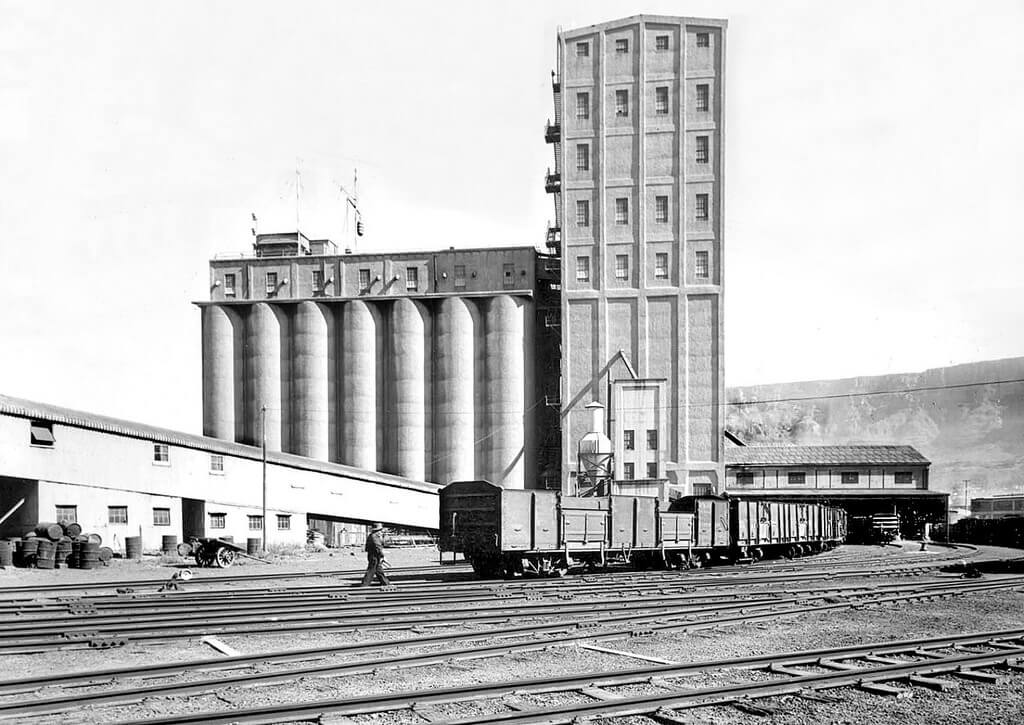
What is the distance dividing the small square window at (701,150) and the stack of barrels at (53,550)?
4533 cm

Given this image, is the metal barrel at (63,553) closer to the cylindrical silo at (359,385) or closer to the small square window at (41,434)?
the small square window at (41,434)

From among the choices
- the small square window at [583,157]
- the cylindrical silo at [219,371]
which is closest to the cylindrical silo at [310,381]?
the cylindrical silo at [219,371]

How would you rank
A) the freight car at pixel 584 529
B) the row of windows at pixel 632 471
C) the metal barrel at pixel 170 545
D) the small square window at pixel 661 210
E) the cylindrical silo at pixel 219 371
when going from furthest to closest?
1. the cylindrical silo at pixel 219 371
2. the small square window at pixel 661 210
3. the row of windows at pixel 632 471
4. the metal barrel at pixel 170 545
5. the freight car at pixel 584 529

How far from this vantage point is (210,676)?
10602 mm

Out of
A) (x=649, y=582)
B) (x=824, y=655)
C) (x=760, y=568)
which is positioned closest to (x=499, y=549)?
(x=649, y=582)

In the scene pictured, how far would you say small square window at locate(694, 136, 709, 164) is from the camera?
62906 mm

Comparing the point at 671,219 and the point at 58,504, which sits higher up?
the point at 671,219

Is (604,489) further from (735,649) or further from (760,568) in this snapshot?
(735,649)

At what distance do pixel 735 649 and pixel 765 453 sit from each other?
55.0 meters

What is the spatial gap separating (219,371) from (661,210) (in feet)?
111

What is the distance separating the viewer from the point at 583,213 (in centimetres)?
6347

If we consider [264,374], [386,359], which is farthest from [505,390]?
[264,374]

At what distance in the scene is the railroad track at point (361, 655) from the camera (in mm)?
9398

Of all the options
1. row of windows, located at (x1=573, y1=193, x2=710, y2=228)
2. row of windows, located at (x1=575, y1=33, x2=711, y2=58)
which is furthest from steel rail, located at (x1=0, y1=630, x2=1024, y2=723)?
row of windows, located at (x1=575, y1=33, x2=711, y2=58)
